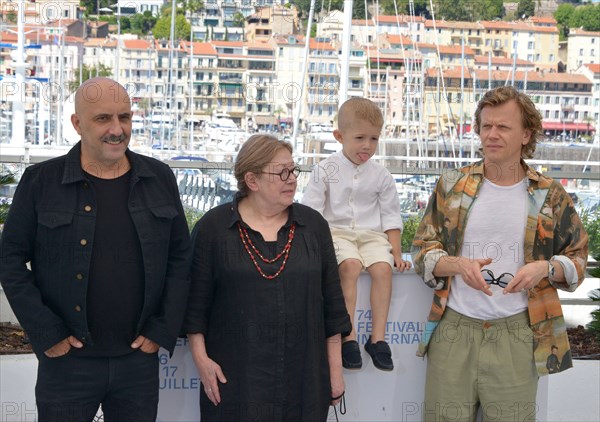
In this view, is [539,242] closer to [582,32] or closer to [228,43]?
[228,43]

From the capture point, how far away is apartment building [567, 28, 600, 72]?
45.1 m

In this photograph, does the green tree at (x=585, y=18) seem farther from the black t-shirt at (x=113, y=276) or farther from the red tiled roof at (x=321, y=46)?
the black t-shirt at (x=113, y=276)

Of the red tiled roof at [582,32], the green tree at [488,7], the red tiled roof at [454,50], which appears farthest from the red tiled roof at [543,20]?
the green tree at [488,7]

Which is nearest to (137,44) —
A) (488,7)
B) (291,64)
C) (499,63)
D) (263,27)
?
(263,27)

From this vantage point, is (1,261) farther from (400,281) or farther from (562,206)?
(562,206)

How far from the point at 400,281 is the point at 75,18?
43851 mm

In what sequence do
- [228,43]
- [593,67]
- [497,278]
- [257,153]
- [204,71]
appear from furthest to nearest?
1. [593,67]
2. [228,43]
3. [204,71]
4. [497,278]
5. [257,153]

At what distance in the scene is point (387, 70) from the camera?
33.9 meters

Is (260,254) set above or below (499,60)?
below

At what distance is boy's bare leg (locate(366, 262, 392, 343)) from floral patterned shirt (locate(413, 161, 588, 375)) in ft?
0.95

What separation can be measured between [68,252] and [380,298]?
4.53 ft

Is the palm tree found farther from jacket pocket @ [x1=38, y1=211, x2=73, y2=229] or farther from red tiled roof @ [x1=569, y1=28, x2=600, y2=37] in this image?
red tiled roof @ [x1=569, y1=28, x2=600, y2=37]

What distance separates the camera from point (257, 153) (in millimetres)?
3781

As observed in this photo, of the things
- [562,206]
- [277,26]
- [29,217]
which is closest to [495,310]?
[562,206]
